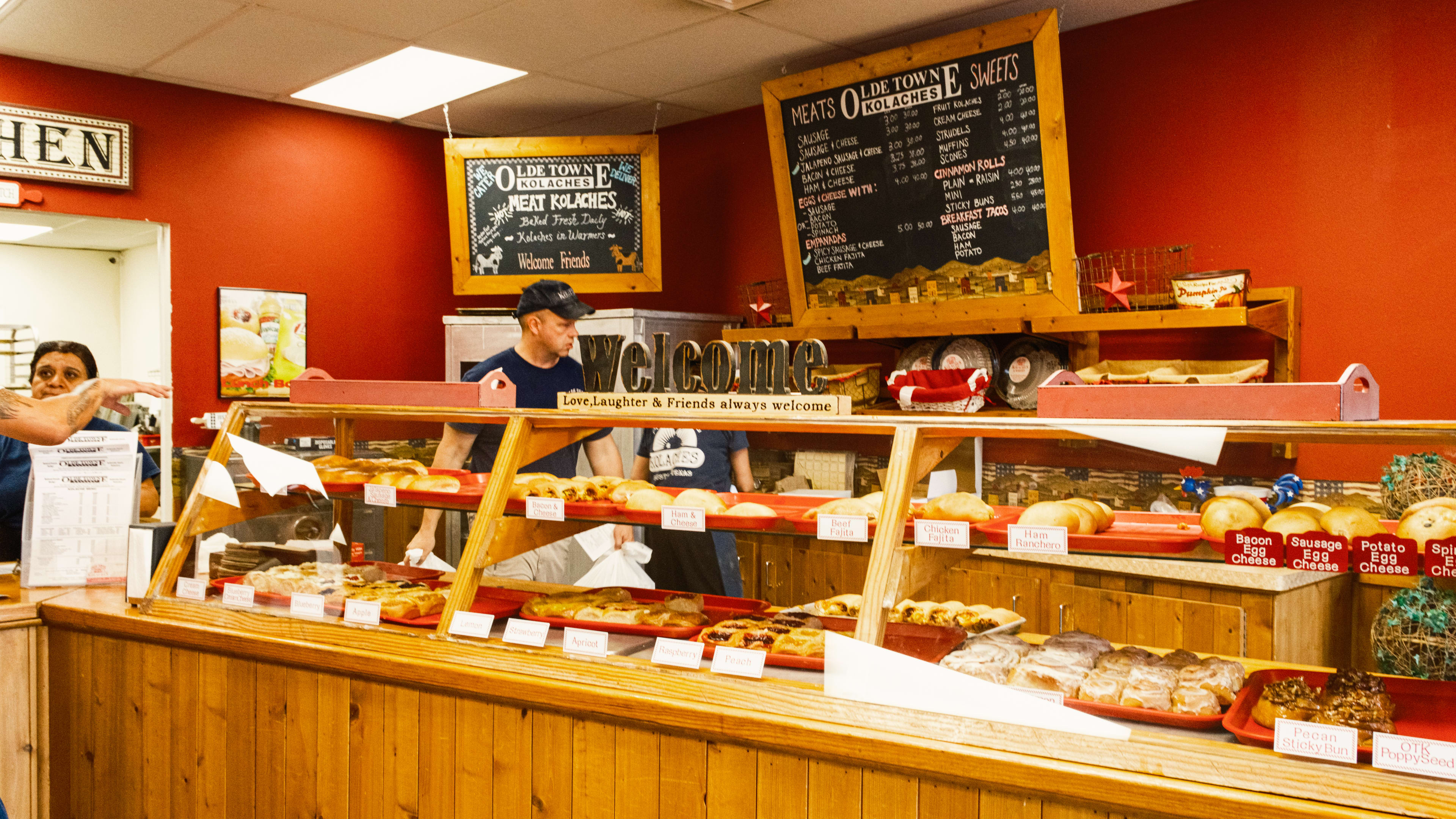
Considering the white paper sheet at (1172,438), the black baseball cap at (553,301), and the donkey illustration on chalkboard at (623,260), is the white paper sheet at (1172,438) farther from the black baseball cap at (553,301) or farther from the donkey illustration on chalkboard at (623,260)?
the donkey illustration on chalkboard at (623,260)

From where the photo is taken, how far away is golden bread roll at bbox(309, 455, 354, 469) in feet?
8.36

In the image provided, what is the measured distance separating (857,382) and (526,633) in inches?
98.0

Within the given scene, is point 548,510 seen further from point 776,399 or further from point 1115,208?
point 1115,208

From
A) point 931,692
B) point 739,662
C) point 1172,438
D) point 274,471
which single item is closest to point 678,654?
point 739,662

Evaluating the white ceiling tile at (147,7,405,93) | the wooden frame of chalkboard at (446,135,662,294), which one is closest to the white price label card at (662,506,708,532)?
the white ceiling tile at (147,7,405,93)

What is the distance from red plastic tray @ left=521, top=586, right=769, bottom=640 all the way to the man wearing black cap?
18cm

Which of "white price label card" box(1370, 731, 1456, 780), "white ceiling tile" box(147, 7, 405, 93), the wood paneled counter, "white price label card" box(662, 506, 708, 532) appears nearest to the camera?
"white price label card" box(1370, 731, 1456, 780)

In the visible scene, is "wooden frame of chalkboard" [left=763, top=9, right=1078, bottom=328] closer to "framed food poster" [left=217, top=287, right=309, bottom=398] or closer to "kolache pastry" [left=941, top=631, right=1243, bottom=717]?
"kolache pastry" [left=941, top=631, right=1243, bottom=717]

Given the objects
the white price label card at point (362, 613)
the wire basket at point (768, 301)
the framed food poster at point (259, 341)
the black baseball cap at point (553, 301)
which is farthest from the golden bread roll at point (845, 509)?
the framed food poster at point (259, 341)

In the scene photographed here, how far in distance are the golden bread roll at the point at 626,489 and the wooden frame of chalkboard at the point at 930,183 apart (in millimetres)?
2171

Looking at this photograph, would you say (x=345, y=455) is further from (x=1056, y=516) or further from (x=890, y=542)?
(x=1056, y=516)

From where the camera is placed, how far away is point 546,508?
84.8 inches

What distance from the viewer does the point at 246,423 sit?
2.56m

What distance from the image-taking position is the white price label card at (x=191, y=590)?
2.45m
